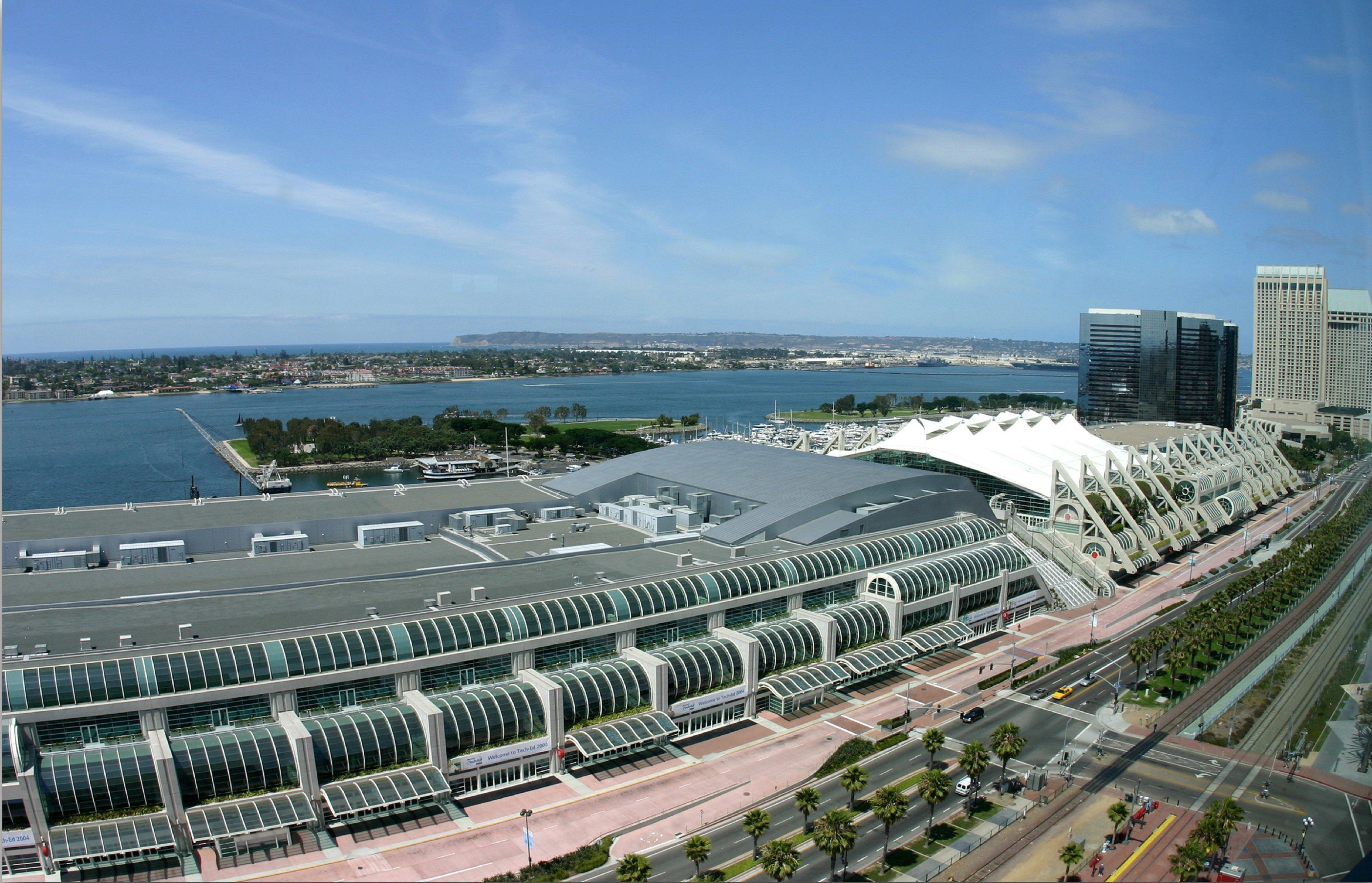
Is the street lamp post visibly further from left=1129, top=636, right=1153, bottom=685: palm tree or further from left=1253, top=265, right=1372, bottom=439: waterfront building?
left=1129, top=636, right=1153, bottom=685: palm tree

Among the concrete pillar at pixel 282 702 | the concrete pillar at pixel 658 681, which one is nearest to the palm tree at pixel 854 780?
the concrete pillar at pixel 658 681

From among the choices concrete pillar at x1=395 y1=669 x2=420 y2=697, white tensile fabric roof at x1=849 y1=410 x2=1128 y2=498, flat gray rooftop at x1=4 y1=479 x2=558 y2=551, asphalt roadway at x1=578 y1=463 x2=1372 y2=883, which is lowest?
asphalt roadway at x1=578 y1=463 x2=1372 y2=883

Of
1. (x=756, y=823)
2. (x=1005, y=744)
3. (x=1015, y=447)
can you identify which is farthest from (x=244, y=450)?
(x=1005, y=744)

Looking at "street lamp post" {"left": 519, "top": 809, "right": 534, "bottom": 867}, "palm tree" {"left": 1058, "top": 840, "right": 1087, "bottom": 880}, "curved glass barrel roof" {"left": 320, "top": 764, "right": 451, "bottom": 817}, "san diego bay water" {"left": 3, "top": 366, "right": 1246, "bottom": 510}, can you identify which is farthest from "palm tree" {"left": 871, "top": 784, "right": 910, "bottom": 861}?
"san diego bay water" {"left": 3, "top": 366, "right": 1246, "bottom": 510}

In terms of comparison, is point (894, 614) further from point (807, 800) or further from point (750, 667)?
point (807, 800)

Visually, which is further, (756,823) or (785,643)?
(785,643)

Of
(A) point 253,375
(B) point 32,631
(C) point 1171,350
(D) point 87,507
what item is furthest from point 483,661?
(A) point 253,375

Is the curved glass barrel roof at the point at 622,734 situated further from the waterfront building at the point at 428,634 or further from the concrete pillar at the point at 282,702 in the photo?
the concrete pillar at the point at 282,702
